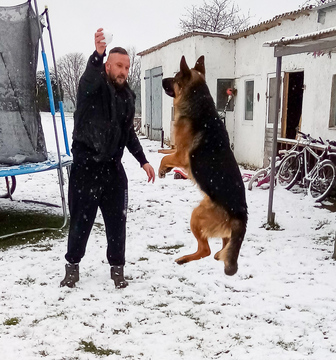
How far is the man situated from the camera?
2.89m

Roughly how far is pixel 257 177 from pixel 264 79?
10.7 ft

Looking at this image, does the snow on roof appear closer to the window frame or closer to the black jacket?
the black jacket

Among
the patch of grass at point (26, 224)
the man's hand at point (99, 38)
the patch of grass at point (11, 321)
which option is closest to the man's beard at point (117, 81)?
the man's hand at point (99, 38)

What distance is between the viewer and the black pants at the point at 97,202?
333 cm

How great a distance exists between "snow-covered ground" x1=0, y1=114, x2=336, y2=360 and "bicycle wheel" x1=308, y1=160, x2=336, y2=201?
63.0 inches

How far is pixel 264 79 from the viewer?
10.1 m

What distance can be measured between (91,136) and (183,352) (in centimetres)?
183

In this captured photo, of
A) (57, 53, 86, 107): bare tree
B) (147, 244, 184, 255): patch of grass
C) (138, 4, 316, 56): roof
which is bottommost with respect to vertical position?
(147, 244, 184, 255): patch of grass

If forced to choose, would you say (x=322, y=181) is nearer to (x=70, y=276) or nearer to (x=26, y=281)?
(x=70, y=276)

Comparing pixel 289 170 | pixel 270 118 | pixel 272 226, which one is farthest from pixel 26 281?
pixel 270 118

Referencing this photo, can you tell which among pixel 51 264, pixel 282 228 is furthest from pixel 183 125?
pixel 282 228

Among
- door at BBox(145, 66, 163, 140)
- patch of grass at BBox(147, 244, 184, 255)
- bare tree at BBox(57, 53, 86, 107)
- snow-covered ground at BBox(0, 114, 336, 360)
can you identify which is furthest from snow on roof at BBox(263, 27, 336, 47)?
bare tree at BBox(57, 53, 86, 107)

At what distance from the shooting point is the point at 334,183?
688 centimetres

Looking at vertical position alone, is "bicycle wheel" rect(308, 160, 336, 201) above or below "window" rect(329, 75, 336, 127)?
below
